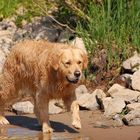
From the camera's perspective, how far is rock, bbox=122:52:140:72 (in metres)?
12.6

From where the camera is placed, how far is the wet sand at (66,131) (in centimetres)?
968

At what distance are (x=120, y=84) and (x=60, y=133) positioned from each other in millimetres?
2963

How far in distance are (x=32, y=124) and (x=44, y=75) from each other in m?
1.21

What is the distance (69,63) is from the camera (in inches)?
379

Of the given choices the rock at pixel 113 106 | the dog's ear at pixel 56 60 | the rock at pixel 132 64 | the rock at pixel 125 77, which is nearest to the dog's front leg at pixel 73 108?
the dog's ear at pixel 56 60

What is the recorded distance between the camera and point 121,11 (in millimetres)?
13672

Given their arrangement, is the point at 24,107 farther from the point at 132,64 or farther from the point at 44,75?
the point at 132,64

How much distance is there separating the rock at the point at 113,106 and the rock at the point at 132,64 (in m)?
1.43

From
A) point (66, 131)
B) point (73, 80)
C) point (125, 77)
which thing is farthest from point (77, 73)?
point (125, 77)

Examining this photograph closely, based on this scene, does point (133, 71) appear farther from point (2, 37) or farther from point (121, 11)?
point (2, 37)

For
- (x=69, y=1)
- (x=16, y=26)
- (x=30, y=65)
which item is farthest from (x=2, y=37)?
(x=30, y=65)

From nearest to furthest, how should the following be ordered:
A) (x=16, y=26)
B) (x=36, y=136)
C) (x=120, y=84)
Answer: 1. (x=36, y=136)
2. (x=120, y=84)
3. (x=16, y=26)

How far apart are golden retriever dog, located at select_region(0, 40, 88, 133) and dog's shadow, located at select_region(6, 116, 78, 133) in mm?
181

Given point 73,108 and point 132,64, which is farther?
point 132,64
